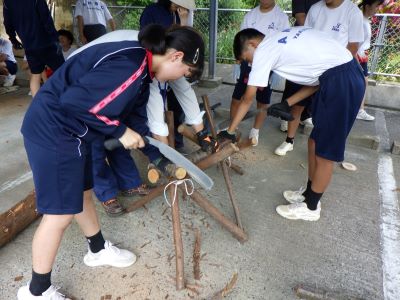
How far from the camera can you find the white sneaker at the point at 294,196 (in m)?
2.76

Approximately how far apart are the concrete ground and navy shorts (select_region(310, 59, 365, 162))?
2.18 ft

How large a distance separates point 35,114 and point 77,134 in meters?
0.21

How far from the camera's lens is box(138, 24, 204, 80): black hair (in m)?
1.52

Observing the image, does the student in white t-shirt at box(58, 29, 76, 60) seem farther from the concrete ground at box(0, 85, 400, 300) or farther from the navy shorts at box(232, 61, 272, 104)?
the navy shorts at box(232, 61, 272, 104)

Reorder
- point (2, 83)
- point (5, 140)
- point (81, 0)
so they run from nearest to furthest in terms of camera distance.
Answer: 1. point (5, 140)
2. point (81, 0)
3. point (2, 83)

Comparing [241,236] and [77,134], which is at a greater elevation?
[77,134]

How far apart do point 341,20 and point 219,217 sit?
2.59 metres

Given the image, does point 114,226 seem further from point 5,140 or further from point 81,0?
point 81,0

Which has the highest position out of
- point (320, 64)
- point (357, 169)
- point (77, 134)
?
point (320, 64)

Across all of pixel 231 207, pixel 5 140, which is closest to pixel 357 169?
pixel 231 207

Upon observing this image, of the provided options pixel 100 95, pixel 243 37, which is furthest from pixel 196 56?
pixel 243 37

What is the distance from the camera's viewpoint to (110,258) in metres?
2.05

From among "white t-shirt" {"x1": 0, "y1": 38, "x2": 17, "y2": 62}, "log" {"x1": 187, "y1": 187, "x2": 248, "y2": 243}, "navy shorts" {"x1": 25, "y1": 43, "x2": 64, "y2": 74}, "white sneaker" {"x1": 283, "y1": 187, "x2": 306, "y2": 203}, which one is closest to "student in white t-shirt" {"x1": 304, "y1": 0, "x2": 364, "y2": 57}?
"white sneaker" {"x1": 283, "y1": 187, "x2": 306, "y2": 203}

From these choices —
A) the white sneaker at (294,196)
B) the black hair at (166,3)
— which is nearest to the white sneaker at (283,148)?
the white sneaker at (294,196)
